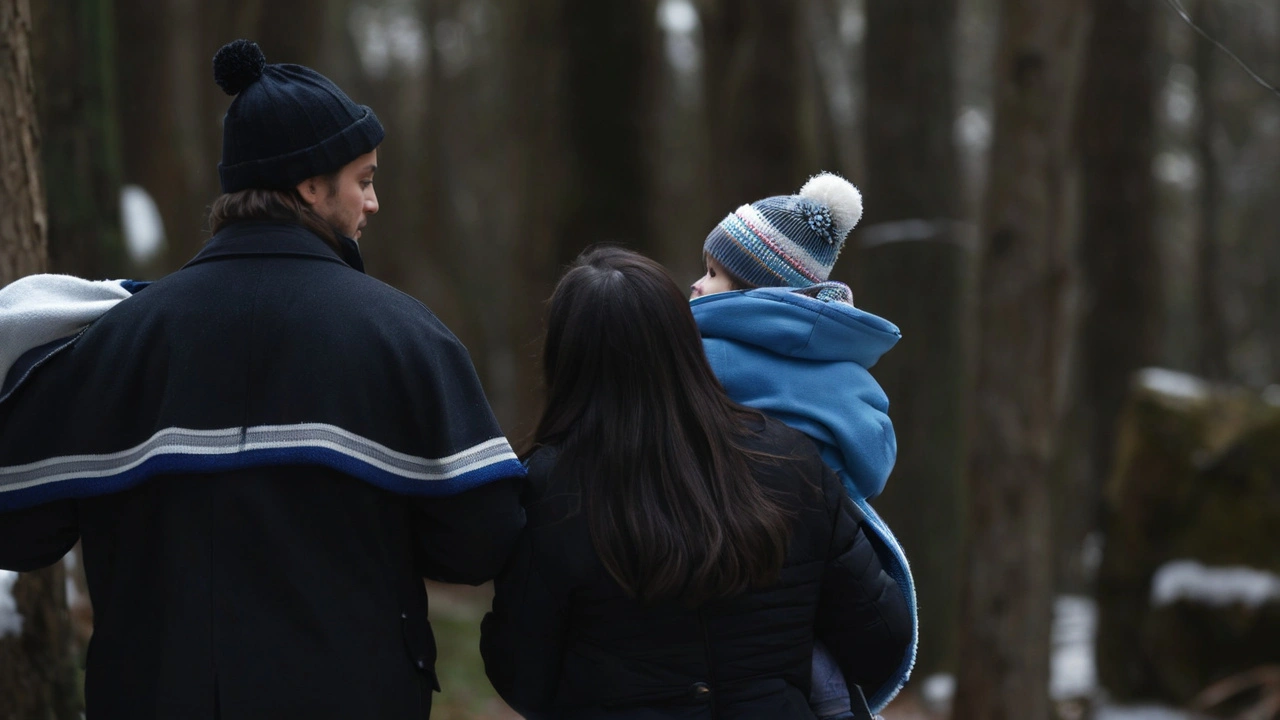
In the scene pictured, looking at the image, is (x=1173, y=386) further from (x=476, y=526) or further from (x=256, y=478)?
(x=256, y=478)

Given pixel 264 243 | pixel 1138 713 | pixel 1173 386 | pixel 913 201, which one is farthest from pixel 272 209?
pixel 913 201

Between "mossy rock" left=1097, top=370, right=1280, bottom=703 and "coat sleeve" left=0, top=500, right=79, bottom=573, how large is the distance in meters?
5.84

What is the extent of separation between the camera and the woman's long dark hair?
2281 millimetres

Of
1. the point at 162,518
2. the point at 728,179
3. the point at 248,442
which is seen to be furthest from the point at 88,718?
the point at 728,179

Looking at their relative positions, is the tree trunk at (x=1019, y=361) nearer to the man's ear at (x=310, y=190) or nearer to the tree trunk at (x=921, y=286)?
the tree trunk at (x=921, y=286)

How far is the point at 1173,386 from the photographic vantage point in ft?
23.7

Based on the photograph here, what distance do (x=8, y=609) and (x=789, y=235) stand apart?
242 cm

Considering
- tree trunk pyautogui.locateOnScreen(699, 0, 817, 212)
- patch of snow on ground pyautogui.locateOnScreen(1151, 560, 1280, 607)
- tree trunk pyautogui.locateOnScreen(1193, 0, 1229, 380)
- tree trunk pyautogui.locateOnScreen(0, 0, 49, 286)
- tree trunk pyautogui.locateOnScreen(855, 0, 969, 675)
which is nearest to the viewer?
tree trunk pyautogui.locateOnScreen(0, 0, 49, 286)

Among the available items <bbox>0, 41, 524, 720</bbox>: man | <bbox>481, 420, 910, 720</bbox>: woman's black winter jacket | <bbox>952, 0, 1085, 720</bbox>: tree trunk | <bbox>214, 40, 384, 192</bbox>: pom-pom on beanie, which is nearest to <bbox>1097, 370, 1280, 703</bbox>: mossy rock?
<bbox>952, 0, 1085, 720</bbox>: tree trunk

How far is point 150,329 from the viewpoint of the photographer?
2.29 m

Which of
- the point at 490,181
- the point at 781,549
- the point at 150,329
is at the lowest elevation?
the point at 490,181

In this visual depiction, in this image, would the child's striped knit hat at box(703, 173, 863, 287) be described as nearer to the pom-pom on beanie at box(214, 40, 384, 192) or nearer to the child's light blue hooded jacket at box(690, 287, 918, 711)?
the child's light blue hooded jacket at box(690, 287, 918, 711)

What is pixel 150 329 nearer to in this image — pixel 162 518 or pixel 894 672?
pixel 162 518

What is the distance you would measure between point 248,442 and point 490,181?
22012mm
